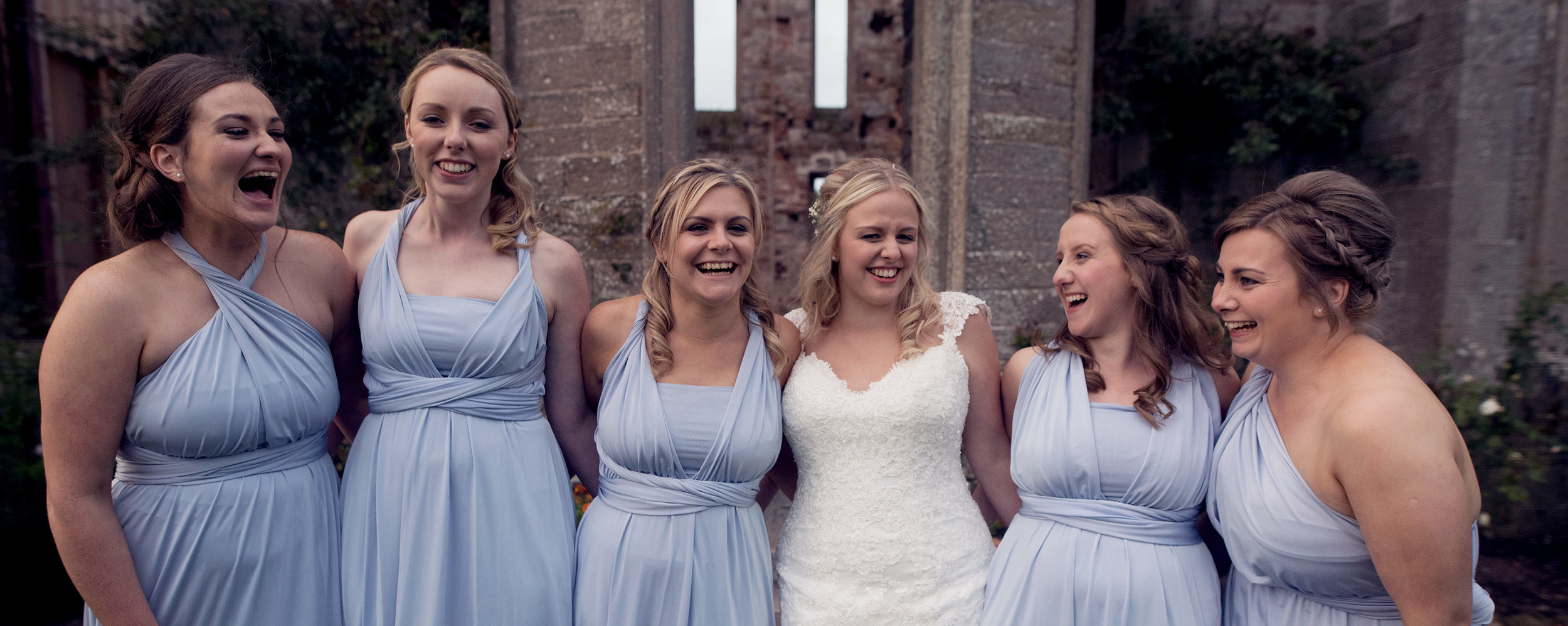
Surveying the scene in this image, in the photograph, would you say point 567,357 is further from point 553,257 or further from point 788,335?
point 788,335

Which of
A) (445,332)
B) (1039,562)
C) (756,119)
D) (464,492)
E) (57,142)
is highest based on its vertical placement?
(756,119)

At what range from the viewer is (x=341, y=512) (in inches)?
79.4

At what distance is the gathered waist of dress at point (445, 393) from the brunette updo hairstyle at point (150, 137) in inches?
22.5

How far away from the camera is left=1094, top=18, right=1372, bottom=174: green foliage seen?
5.74 metres

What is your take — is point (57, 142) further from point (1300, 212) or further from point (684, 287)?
point (1300, 212)

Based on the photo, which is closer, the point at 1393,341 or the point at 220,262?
the point at 220,262

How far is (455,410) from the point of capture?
6.55ft

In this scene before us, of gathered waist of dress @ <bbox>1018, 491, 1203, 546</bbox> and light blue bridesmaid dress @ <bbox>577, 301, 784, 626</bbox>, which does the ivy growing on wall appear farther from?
light blue bridesmaid dress @ <bbox>577, 301, 784, 626</bbox>

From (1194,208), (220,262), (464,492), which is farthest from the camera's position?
(1194,208)

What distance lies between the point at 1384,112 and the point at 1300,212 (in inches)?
202

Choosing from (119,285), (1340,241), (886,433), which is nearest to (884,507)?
(886,433)

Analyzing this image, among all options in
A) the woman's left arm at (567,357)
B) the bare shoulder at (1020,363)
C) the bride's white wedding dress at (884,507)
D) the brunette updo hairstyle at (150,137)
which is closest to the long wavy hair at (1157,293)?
the bare shoulder at (1020,363)

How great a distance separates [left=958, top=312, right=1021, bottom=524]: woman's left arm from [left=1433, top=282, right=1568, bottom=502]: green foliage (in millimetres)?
3460

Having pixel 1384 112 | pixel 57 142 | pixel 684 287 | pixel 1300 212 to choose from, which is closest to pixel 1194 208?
pixel 1384 112
